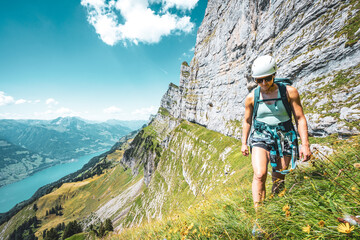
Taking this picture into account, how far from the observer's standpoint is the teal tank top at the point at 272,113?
451 cm

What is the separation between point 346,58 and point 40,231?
242105 millimetres

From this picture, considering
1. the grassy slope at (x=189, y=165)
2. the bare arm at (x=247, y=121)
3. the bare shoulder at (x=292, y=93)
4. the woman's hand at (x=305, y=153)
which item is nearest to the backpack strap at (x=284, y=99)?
the bare shoulder at (x=292, y=93)

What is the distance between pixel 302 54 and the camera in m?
22.3

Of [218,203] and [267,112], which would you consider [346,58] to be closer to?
[267,112]

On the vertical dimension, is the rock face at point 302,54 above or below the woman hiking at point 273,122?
above

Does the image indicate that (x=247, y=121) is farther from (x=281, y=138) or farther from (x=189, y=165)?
(x=189, y=165)

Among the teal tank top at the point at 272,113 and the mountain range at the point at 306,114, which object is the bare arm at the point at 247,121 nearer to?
the teal tank top at the point at 272,113

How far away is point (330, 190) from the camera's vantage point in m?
2.78

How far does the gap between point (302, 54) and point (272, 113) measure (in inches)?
992

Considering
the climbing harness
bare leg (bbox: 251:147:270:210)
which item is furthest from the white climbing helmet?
bare leg (bbox: 251:147:270:210)

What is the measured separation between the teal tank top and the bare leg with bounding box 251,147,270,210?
3.35 feet

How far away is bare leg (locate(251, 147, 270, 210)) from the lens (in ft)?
11.8

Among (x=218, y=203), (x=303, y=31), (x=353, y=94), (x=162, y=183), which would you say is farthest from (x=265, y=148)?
(x=162, y=183)

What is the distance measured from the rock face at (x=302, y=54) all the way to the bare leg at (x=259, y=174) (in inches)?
136
